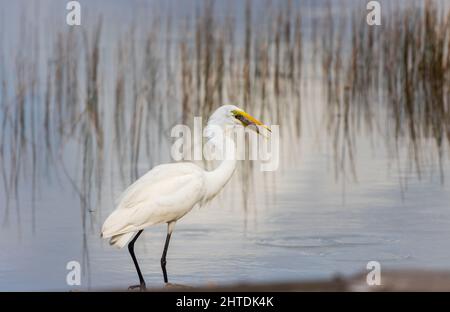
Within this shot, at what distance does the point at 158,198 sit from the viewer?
5379 mm

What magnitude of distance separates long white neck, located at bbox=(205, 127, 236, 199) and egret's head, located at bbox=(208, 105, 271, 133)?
0.31ft

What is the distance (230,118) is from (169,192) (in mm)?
608

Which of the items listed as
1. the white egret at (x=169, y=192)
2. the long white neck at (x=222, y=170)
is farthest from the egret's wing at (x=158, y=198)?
the long white neck at (x=222, y=170)

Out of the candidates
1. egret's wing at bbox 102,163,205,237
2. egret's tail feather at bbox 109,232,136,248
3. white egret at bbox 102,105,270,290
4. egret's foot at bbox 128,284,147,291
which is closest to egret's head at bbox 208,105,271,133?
white egret at bbox 102,105,270,290

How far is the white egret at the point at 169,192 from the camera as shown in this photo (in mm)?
5277

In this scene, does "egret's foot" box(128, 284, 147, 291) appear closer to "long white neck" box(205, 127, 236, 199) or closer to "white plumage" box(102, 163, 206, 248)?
"white plumage" box(102, 163, 206, 248)

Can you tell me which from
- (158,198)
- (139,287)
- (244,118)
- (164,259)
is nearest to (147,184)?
(158,198)

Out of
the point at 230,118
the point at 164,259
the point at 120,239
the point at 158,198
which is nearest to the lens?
the point at 120,239

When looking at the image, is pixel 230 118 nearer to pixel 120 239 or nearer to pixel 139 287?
pixel 120 239

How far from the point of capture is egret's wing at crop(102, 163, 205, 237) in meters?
5.26

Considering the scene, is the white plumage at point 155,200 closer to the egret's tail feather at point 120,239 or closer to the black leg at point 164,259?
the egret's tail feather at point 120,239

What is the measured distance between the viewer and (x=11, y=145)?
7.77 m
